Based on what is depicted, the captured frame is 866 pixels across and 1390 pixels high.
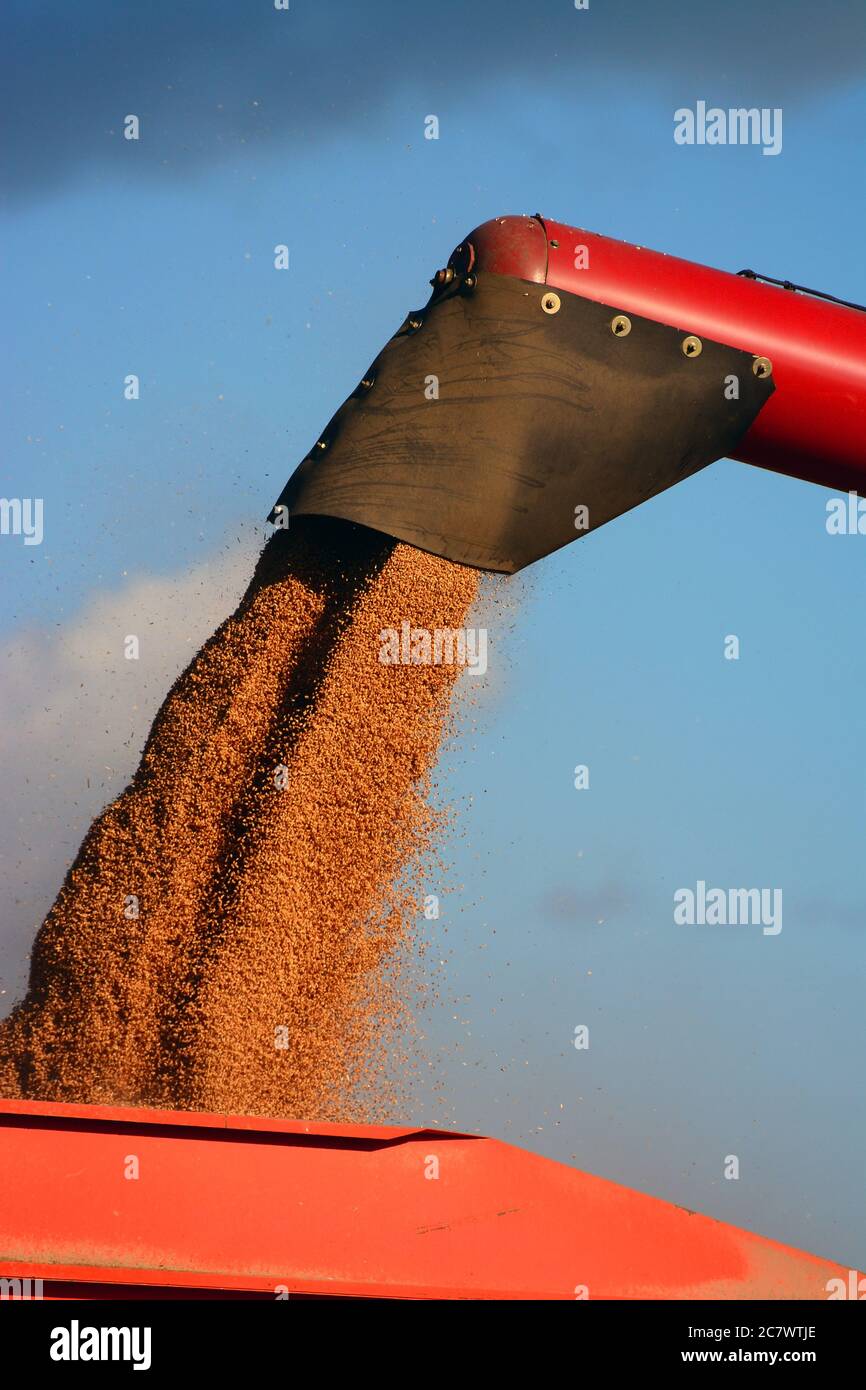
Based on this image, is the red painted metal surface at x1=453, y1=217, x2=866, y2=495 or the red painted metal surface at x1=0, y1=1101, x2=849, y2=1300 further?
the red painted metal surface at x1=453, y1=217, x2=866, y2=495

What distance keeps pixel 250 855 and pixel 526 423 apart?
1.61 m

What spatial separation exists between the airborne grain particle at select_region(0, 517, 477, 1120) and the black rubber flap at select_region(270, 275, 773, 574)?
1.59 ft

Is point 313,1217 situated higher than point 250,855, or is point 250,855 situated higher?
point 250,855

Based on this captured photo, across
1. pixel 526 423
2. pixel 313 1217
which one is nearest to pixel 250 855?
pixel 313 1217

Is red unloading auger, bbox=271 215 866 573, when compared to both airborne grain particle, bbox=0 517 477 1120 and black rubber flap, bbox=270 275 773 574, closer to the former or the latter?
black rubber flap, bbox=270 275 773 574

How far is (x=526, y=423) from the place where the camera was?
3619 mm

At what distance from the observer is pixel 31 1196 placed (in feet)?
10.3

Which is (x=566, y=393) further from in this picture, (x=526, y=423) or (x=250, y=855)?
(x=250, y=855)

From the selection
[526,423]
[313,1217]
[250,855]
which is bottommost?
[313,1217]

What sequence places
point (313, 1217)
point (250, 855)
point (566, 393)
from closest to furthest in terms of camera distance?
point (313, 1217) < point (566, 393) < point (250, 855)

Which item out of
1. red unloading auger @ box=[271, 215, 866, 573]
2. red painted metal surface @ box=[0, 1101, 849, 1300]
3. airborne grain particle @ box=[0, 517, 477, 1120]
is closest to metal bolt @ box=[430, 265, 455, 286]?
red unloading auger @ box=[271, 215, 866, 573]

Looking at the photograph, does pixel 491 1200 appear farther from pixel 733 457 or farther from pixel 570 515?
pixel 733 457

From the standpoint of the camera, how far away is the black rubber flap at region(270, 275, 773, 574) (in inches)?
Result: 142

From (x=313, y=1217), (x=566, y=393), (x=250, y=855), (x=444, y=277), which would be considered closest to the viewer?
(x=313, y=1217)
